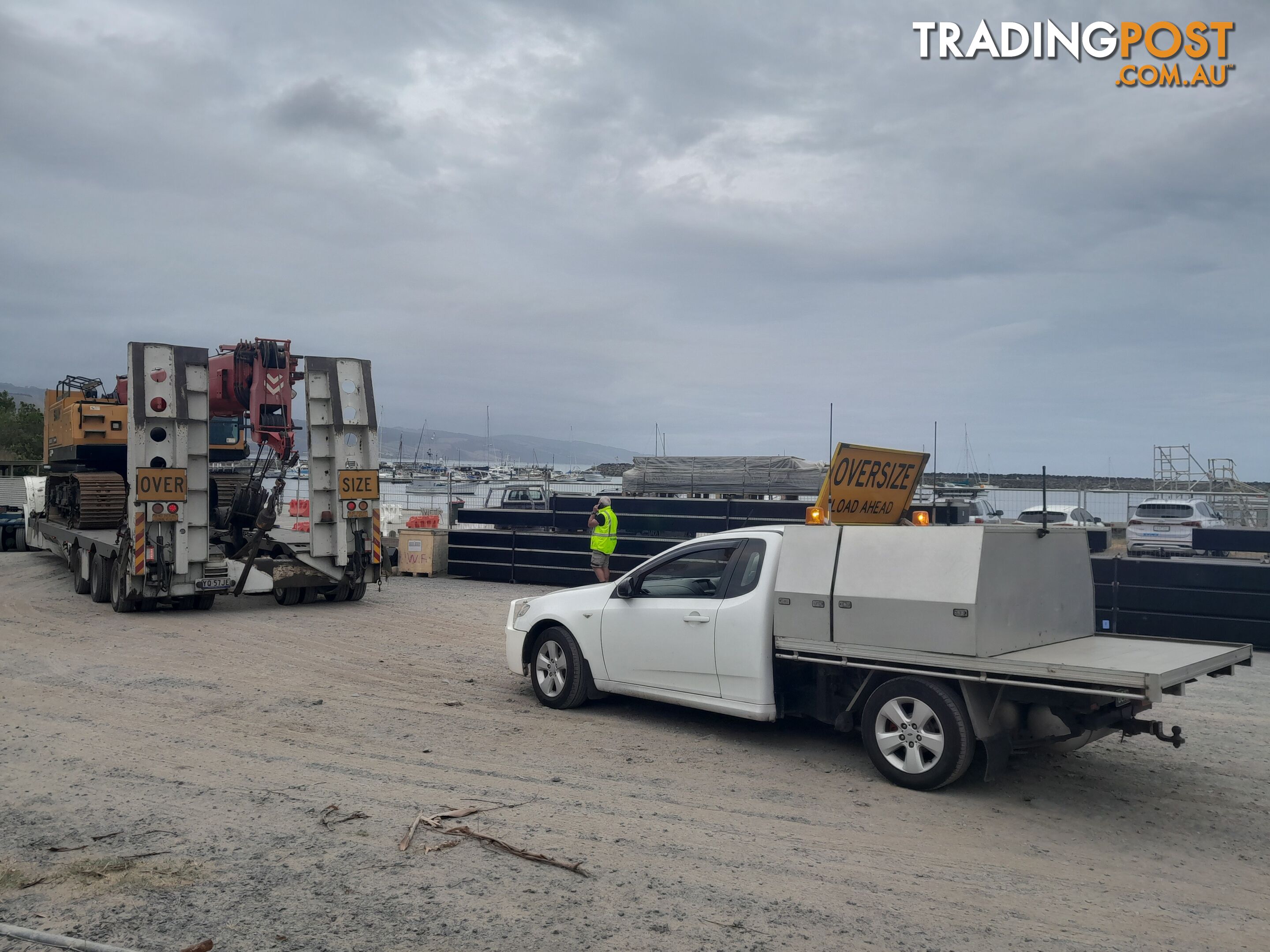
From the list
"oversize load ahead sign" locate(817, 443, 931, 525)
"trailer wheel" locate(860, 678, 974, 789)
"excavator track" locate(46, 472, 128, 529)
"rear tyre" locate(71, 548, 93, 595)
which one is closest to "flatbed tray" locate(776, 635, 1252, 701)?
"trailer wheel" locate(860, 678, 974, 789)

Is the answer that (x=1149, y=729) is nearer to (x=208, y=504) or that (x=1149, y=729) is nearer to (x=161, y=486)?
(x=161, y=486)

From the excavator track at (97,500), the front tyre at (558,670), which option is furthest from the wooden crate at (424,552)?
the front tyre at (558,670)

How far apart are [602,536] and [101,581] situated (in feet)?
27.3

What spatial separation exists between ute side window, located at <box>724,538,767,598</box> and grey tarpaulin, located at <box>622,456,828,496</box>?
9222 millimetres

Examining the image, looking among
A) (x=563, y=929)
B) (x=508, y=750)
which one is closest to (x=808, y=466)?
(x=508, y=750)

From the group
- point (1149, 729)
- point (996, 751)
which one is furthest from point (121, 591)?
point (1149, 729)

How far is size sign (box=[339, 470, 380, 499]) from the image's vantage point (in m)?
15.7

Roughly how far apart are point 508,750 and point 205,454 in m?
9.56

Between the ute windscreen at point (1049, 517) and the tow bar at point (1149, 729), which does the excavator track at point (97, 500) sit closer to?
the tow bar at point (1149, 729)

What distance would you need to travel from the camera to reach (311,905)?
4426mm

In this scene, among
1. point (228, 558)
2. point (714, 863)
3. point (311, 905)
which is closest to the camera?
point (311, 905)

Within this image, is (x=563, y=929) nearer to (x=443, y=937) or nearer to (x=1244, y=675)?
(x=443, y=937)

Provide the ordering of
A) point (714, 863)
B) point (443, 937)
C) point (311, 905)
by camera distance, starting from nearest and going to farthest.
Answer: point (443, 937) → point (311, 905) → point (714, 863)

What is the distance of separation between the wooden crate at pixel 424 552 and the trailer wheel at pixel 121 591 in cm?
671
